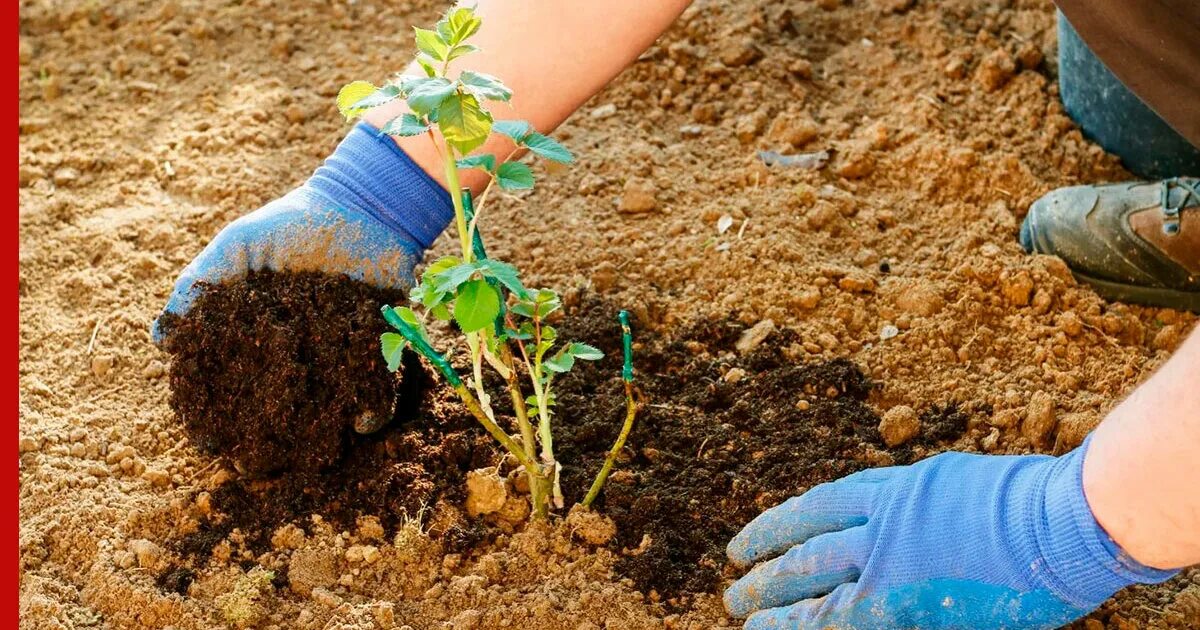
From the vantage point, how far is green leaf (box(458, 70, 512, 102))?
161 centimetres

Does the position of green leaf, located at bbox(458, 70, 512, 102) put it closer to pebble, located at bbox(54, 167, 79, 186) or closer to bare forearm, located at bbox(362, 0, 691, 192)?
bare forearm, located at bbox(362, 0, 691, 192)

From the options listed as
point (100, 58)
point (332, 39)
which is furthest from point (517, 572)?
point (100, 58)

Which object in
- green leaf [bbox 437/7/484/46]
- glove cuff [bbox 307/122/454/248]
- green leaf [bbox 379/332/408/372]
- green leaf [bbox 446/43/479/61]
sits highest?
green leaf [bbox 437/7/484/46]

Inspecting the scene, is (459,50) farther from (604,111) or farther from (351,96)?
(604,111)

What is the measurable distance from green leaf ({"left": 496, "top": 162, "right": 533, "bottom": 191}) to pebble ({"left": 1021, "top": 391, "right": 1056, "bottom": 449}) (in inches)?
40.6

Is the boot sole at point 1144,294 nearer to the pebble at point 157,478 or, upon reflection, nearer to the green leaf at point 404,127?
the green leaf at point 404,127

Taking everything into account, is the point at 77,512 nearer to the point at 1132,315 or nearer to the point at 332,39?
the point at 332,39

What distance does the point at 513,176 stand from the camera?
1.77 m

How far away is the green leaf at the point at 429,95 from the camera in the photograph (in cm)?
157

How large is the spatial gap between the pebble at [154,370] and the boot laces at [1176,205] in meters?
2.05

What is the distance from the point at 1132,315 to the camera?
245cm

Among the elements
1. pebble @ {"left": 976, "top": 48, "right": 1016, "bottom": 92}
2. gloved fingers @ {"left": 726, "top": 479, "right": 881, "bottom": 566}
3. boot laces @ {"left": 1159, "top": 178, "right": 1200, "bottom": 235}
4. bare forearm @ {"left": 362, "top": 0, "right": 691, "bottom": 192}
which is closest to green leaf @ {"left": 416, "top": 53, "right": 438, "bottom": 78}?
bare forearm @ {"left": 362, "top": 0, "right": 691, "bottom": 192}

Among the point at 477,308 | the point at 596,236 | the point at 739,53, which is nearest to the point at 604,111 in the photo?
the point at 739,53

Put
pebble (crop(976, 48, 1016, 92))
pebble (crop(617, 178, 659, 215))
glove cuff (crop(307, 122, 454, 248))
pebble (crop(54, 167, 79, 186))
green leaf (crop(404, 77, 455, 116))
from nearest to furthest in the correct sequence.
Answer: green leaf (crop(404, 77, 455, 116)), glove cuff (crop(307, 122, 454, 248)), pebble (crop(617, 178, 659, 215)), pebble (crop(54, 167, 79, 186)), pebble (crop(976, 48, 1016, 92))
